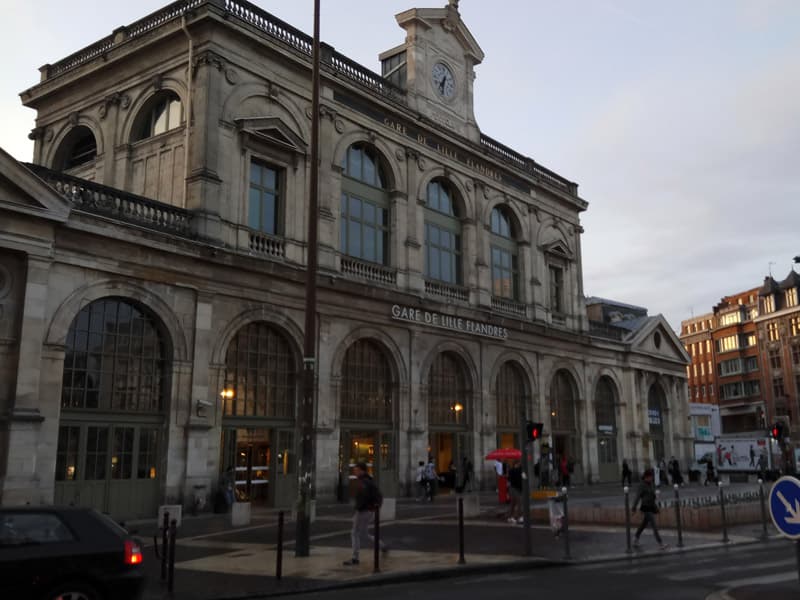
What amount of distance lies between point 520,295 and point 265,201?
16.9 meters

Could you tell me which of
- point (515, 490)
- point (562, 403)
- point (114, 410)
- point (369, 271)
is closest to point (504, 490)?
point (515, 490)

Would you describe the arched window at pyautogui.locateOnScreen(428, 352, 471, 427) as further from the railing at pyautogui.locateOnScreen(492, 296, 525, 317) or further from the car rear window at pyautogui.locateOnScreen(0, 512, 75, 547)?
the car rear window at pyautogui.locateOnScreen(0, 512, 75, 547)

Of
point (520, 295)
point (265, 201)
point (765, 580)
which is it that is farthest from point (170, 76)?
point (765, 580)

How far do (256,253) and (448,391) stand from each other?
1178 centimetres

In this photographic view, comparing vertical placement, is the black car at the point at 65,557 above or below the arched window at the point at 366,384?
below

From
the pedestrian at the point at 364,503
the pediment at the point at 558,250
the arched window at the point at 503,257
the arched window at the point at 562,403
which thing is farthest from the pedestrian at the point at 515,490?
the pediment at the point at 558,250

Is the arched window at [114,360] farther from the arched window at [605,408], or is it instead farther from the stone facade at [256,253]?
the arched window at [605,408]

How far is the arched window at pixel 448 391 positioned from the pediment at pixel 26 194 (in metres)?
17.0

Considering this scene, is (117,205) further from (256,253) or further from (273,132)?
(273,132)

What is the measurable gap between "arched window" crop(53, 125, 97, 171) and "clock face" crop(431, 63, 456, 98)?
49.6 ft

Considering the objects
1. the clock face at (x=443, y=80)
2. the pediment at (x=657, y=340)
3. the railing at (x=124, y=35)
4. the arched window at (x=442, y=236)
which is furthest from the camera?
the pediment at (x=657, y=340)

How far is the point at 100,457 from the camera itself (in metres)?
21.6

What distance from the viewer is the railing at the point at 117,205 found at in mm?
21359

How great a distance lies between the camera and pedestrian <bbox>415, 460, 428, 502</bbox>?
29.0 m
